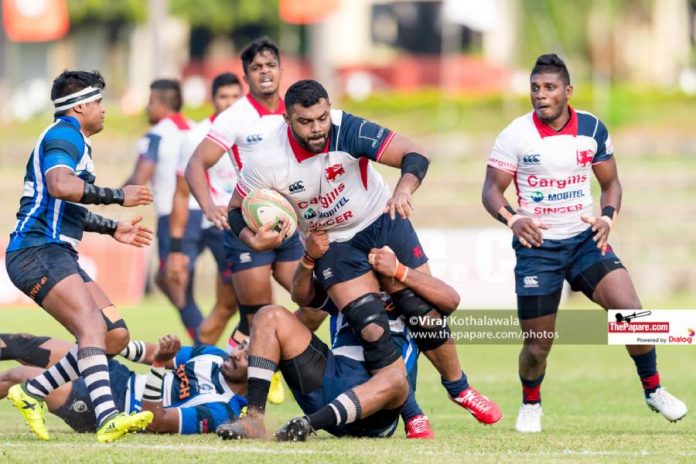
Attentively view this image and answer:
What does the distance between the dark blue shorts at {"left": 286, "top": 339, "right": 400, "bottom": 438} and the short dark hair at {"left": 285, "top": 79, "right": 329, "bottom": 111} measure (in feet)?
4.85

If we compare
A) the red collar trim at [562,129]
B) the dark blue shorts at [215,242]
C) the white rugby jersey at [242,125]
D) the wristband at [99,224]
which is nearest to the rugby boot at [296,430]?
the wristband at [99,224]

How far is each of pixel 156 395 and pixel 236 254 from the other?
9.34 feet

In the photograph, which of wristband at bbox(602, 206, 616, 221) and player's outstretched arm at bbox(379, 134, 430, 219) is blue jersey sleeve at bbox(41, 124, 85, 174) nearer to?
→ player's outstretched arm at bbox(379, 134, 430, 219)

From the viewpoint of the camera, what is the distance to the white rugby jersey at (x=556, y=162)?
9688 mm

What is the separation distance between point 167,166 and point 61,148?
5746mm

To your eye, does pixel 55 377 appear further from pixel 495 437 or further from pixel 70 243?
pixel 495 437

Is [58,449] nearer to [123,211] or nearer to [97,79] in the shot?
[97,79]

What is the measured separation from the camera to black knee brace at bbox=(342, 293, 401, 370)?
27.1ft

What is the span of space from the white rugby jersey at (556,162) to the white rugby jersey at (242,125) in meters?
2.19

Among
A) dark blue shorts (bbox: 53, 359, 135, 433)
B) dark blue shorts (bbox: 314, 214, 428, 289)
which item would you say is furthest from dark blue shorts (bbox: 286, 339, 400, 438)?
dark blue shorts (bbox: 53, 359, 135, 433)

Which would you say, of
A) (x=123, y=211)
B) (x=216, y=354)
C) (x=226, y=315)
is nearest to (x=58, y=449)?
(x=216, y=354)

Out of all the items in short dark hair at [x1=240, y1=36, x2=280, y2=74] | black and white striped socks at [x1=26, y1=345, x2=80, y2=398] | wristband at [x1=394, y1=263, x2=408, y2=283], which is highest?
short dark hair at [x1=240, y1=36, x2=280, y2=74]

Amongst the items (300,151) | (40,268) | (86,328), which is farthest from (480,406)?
(40,268)

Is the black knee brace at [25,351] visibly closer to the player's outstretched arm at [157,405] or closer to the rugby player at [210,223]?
the player's outstretched arm at [157,405]
